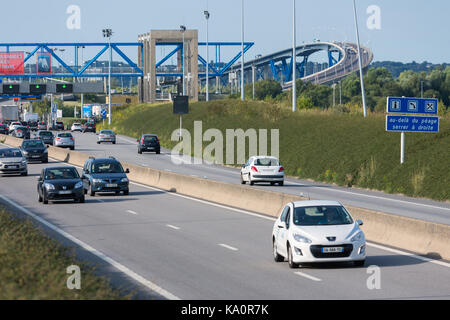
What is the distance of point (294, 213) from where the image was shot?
17562 millimetres

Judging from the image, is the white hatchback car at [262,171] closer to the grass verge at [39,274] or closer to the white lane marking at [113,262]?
the white lane marking at [113,262]

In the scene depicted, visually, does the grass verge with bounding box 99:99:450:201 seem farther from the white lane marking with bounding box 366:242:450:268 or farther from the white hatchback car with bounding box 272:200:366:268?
the white hatchback car with bounding box 272:200:366:268

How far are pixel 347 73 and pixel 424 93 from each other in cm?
5134

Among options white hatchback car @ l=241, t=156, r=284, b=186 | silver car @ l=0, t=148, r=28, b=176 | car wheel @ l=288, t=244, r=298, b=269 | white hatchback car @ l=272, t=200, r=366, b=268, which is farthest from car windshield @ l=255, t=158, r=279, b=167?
car wheel @ l=288, t=244, r=298, b=269

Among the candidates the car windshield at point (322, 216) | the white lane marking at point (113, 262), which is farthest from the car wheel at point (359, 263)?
the white lane marking at point (113, 262)

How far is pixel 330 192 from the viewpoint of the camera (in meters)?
41.8

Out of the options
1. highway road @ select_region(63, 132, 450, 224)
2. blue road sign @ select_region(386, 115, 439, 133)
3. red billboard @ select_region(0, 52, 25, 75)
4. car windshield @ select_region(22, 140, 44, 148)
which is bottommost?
highway road @ select_region(63, 132, 450, 224)

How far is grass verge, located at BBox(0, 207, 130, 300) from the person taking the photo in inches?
413

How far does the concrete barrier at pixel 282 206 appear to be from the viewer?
18.8 meters

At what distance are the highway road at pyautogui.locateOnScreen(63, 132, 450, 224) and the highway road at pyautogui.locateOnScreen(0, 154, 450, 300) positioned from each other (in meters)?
5.86

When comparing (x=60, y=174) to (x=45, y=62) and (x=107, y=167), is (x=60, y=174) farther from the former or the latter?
(x=45, y=62)

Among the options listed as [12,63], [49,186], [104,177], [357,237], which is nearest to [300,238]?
[357,237]

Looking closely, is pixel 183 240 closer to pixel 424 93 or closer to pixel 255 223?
pixel 255 223

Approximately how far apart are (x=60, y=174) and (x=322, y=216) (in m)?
18.4
